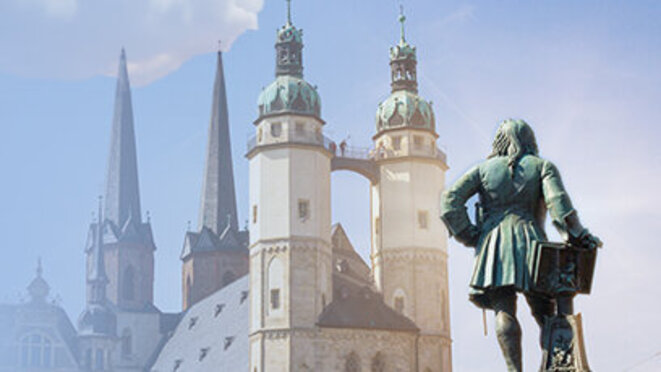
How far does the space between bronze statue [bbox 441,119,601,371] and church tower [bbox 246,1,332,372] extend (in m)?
58.2

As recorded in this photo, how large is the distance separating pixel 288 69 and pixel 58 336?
43623 millimetres

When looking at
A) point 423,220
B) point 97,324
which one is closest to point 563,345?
point 423,220

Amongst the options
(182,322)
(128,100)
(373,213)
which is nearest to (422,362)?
(373,213)

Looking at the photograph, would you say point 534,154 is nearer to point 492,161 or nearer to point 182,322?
point 492,161

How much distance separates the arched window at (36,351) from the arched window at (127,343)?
25.4 feet

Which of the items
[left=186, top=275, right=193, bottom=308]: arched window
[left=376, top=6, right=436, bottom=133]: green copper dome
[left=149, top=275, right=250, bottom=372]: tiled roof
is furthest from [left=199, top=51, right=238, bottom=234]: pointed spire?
[left=376, top=6, right=436, bottom=133]: green copper dome

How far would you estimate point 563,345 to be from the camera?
9836 millimetres

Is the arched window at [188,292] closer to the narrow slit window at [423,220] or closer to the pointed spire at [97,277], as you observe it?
the pointed spire at [97,277]

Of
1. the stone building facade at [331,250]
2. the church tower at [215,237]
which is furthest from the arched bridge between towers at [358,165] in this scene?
the church tower at [215,237]

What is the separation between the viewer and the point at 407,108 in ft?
252

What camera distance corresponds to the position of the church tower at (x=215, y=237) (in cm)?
11269

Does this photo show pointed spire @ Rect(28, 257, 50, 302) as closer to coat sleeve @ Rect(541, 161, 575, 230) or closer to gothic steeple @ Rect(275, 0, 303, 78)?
gothic steeple @ Rect(275, 0, 303, 78)

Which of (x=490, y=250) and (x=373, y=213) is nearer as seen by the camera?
(x=490, y=250)

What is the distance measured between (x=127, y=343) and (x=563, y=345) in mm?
105181
